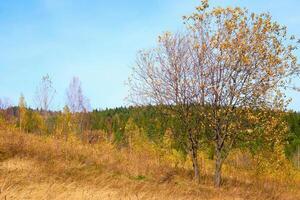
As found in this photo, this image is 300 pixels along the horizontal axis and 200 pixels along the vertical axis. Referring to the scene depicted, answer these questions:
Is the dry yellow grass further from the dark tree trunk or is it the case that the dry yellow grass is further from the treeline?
the treeline

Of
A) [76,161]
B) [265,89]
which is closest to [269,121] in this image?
[265,89]

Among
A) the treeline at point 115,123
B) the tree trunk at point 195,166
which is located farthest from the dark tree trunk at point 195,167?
the treeline at point 115,123

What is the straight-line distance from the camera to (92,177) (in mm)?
13492

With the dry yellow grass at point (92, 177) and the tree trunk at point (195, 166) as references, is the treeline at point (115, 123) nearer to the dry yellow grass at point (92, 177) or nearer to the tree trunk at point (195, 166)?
the tree trunk at point (195, 166)

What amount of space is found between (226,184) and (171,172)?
2755mm

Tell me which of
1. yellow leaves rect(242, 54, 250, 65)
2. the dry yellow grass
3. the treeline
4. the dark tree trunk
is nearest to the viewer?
the dry yellow grass

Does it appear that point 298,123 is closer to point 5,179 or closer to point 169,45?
point 169,45

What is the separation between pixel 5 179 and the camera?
10875 millimetres

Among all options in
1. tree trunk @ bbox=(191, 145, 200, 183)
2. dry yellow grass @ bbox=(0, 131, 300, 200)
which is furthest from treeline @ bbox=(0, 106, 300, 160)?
dry yellow grass @ bbox=(0, 131, 300, 200)

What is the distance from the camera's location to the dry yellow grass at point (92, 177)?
10500 mm

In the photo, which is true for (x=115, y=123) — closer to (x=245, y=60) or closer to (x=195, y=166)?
(x=195, y=166)

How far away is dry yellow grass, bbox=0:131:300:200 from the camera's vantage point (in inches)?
413

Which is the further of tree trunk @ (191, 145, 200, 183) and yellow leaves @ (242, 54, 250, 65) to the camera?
tree trunk @ (191, 145, 200, 183)

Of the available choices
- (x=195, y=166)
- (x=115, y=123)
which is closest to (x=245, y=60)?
(x=195, y=166)
